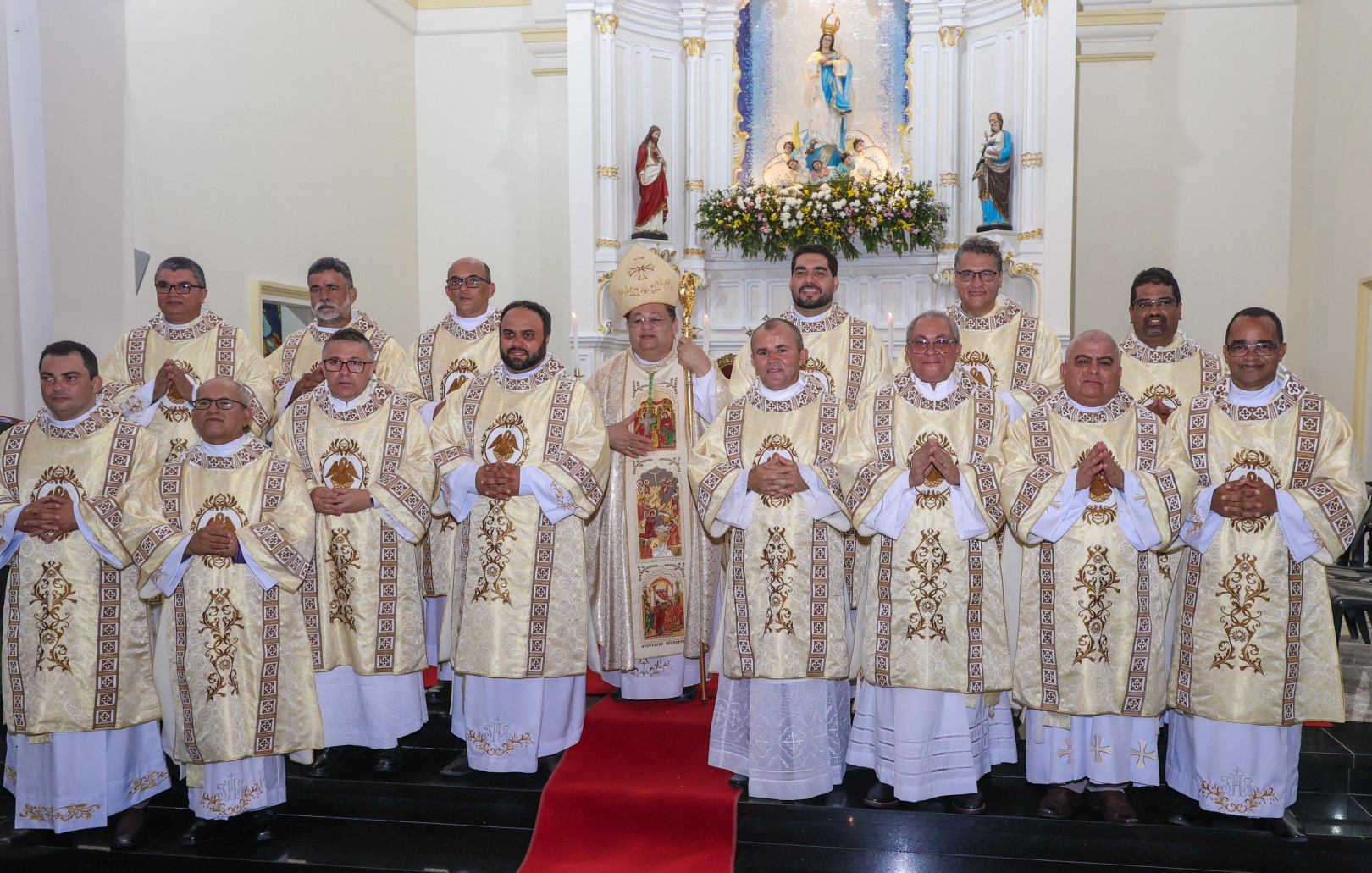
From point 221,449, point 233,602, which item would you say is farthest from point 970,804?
point 221,449

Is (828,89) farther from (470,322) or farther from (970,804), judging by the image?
(970,804)

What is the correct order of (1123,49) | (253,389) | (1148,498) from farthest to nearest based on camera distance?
(1123,49)
(253,389)
(1148,498)

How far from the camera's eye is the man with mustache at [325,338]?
6477mm

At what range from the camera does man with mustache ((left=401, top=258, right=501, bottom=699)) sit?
6.42 metres

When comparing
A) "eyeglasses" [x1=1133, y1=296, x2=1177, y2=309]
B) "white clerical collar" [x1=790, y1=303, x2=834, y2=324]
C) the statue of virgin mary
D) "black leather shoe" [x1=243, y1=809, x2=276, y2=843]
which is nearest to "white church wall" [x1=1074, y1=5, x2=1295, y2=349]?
the statue of virgin mary

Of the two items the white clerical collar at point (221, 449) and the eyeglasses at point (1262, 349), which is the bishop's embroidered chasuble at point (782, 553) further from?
the white clerical collar at point (221, 449)

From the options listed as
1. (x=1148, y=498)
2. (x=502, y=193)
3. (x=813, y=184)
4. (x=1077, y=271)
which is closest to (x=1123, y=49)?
(x=1077, y=271)

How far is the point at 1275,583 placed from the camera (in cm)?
473

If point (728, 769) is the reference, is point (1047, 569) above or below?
above

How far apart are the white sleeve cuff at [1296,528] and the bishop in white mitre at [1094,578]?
0.36 meters

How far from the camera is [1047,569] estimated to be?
4906 mm

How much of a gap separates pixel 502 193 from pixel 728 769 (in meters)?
8.19

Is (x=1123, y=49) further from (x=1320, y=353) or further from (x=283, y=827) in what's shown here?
(x=283, y=827)

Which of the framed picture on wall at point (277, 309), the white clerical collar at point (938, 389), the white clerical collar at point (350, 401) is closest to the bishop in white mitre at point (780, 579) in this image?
the white clerical collar at point (938, 389)
